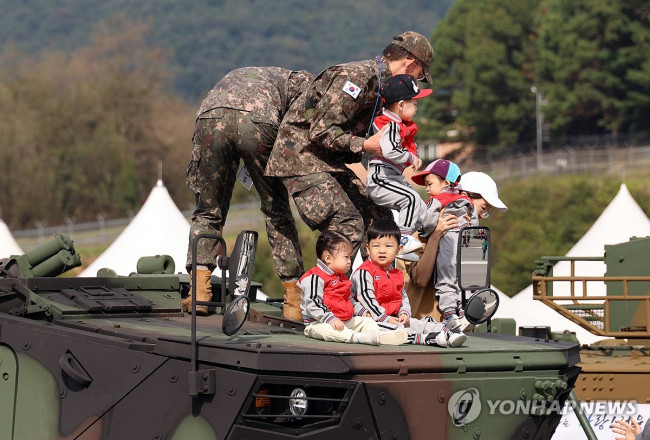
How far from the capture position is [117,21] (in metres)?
84.9

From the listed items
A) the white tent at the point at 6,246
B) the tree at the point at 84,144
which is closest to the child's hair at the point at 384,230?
the white tent at the point at 6,246

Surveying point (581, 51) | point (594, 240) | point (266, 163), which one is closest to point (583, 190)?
point (581, 51)

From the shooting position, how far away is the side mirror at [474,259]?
8.26 m

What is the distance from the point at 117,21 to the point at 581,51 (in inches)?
1424

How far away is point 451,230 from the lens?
879 cm

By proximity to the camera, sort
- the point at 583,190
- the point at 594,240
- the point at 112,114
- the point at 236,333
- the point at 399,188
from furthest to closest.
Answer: the point at 112,114 < the point at 583,190 < the point at 594,240 < the point at 399,188 < the point at 236,333

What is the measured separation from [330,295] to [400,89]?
150cm

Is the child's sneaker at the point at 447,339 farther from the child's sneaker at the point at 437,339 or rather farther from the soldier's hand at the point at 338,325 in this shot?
the soldier's hand at the point at 338,325

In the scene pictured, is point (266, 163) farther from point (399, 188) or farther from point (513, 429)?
point (513, 429)

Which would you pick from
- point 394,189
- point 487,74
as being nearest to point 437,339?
point 394,189

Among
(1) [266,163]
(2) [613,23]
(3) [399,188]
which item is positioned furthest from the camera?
(2) [613,23]

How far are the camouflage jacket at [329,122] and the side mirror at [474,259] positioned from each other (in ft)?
2.92

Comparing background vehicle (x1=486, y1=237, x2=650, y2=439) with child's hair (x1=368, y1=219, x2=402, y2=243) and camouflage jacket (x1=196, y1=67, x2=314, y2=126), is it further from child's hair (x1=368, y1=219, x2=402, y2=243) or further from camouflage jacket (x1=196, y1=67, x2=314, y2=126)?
child's hair (x1=368, y1=219, x2=402, y2=243)

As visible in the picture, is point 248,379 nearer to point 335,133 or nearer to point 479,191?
point 335,133
